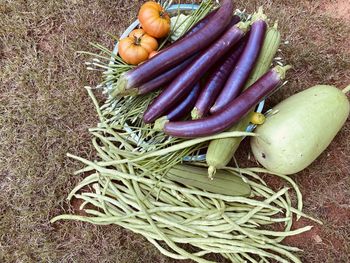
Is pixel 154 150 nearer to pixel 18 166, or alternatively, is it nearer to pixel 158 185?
pixel 158 185

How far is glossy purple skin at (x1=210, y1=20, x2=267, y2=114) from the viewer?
6.59 feet

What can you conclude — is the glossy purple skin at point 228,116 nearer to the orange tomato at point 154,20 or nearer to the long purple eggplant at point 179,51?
the long purple eggplant at point 179,51

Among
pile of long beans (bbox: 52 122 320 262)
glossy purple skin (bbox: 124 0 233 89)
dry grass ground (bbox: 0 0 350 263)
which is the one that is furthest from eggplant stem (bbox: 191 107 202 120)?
dry grass ground (bbox: 0 0 350 263)

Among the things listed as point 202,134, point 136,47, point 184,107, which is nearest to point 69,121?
point 136,47

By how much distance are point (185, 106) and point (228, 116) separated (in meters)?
0.23

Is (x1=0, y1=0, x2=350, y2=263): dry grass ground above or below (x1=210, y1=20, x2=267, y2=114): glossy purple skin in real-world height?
below

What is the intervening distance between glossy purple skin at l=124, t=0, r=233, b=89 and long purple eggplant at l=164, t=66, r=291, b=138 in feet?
0.77

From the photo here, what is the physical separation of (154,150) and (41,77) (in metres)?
0.84

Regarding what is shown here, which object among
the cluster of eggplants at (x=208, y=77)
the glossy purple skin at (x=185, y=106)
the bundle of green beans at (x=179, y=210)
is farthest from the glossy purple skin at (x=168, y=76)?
the bundle of green beans at (x=179, y=210)

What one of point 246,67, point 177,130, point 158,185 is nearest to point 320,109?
point 246,67

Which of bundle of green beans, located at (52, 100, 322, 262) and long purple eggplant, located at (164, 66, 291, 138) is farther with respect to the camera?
bundle of green beans, located at (52, 100, 322, 262)

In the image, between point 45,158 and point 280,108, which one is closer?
point 280,108

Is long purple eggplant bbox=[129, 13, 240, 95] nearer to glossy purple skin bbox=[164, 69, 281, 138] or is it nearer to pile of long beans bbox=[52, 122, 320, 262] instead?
glossy purple skin bbox=[164, 69, 281, 138]

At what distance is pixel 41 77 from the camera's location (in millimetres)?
2502
